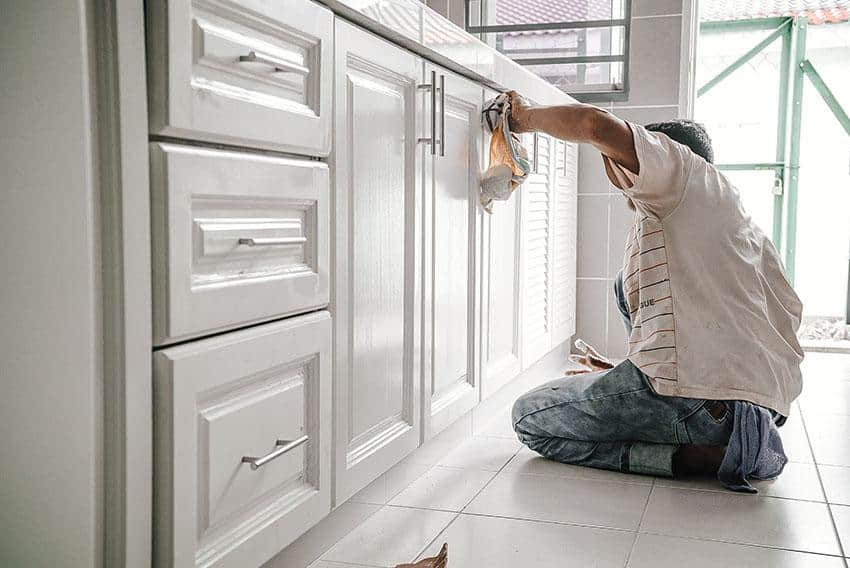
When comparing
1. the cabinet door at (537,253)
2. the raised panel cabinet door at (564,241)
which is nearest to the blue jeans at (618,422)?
the cabinet door at (537,253)

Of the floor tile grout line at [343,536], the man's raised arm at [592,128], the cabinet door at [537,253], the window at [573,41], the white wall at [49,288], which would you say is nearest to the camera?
the white wall at [49,288]

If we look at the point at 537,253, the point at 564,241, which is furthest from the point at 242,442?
the point at 564,241

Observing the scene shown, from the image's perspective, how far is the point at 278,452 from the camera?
4.33 feet

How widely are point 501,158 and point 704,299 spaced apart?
1.95 feet

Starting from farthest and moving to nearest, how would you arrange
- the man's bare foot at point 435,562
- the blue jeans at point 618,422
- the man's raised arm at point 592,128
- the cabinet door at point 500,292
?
1. the cabinet door at point 500,292
2. the blue jeans at point 618,422
3. the man's raised arm at point 592,128
4. the man's bare foot at point 435,562

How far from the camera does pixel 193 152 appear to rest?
112cm

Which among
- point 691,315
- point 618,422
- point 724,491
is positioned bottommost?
point 724,491

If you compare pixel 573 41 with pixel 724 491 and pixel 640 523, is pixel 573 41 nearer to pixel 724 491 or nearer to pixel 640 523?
pixel 724 491

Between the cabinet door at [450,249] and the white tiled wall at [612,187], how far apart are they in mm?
1762

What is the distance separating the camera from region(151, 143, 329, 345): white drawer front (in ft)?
3.54

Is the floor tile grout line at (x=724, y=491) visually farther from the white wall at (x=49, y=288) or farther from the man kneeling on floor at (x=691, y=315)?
the white wall at (x=49, y=288)

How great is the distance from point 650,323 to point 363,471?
814mm

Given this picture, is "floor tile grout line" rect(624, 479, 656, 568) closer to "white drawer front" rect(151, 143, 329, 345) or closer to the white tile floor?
the white tile floor

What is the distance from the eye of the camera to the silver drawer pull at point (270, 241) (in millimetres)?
1232
